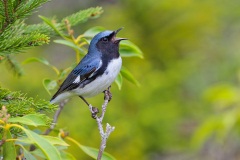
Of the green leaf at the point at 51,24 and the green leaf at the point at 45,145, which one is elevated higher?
the green leaf at the point at 51,24

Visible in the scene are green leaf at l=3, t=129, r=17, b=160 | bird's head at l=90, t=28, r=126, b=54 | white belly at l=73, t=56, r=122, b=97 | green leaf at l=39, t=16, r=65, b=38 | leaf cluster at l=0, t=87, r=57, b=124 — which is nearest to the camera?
green leaf at l=3, t=129, r=17, b=160

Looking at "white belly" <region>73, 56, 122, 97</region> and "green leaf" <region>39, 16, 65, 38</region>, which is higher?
"white belly" <region>73, 56, 122, 97</region>

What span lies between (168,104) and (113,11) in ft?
7.04


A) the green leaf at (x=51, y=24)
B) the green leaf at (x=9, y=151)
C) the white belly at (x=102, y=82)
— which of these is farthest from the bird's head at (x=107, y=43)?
the green leaf at (x=9, y=151)

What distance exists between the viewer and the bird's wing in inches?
133

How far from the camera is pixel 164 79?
726 cm

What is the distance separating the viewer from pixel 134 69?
7141 mm

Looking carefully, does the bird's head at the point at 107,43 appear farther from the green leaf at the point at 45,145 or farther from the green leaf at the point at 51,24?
the green leaf at the point at 45,145

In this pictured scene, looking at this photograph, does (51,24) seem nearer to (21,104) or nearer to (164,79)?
(21,104)

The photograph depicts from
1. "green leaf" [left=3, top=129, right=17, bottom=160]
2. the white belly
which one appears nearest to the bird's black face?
the white belly

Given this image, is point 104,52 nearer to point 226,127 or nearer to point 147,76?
point 226,127

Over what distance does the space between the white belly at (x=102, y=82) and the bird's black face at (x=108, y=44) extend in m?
0.14

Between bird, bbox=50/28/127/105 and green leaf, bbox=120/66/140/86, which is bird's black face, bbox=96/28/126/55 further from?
green leaf, bbox=120/66/140/86

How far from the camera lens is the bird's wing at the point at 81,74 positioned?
3389 millimetres
